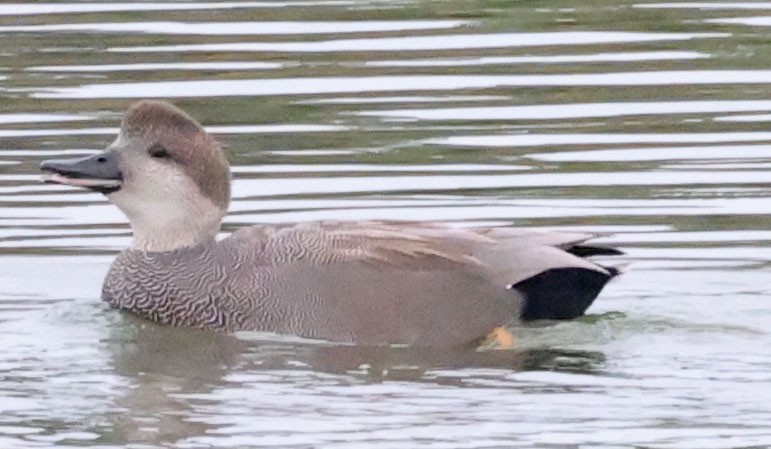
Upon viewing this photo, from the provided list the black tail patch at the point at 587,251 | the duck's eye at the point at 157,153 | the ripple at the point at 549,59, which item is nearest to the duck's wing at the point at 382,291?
the black tail patch at the point at 587,251

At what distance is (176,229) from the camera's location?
A: 40.0ft

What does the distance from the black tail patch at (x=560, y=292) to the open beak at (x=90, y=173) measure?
1.89 metres

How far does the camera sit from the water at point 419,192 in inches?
409

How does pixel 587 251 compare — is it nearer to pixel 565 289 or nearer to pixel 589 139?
pixel 565 289

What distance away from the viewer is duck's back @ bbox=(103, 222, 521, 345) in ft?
38.3

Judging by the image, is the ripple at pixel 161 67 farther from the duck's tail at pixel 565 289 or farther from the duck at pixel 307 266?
the duck's tail at pixel 565 289

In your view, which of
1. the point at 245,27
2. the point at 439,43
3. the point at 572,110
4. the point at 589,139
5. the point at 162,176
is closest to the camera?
the point at 162,176

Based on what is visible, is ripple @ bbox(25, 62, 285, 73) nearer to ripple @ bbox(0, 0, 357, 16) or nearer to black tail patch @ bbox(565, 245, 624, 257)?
ripple @ bbox(0, 0, 357, 16)

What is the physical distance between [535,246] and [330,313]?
0.95 meters

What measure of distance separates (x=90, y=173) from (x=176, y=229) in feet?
1.59

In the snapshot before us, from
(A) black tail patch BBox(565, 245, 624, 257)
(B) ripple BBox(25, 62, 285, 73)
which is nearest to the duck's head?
(A) black tail patch BBox(565, 245, 624, 257)

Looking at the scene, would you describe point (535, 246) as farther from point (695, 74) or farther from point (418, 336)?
point (695, 74)

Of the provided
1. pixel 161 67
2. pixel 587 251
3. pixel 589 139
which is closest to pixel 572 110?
pixel 589 139

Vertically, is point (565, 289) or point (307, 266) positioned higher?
point (307, 266)
